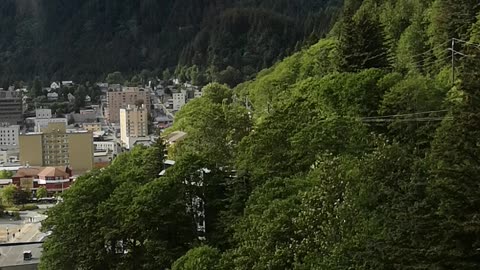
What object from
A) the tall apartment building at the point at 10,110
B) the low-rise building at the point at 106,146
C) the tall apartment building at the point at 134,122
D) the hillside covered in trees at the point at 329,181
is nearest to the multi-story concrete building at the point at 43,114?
the tall apartment building at the point at 10,110

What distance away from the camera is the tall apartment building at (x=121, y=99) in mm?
91331

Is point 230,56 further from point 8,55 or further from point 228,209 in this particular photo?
point 228,209

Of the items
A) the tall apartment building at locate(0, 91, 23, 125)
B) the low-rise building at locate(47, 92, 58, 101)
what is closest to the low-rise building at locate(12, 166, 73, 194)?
the tall apartment building at locate(0, 91, 23, 125)

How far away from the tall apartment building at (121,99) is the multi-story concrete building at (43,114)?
23.6ft

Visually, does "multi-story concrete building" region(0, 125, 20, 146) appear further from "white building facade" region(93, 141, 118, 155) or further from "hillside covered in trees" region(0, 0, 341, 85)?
"hillside covered in trees" region(0, 0, 341, 85)

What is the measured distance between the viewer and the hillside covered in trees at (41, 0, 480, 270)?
10.4 meters

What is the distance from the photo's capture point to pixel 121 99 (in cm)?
9212

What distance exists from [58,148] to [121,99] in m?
32.1

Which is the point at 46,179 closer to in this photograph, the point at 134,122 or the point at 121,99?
the point at 134,122

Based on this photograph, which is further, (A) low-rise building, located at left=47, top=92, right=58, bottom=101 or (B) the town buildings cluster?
(A) low-rise building, located at left=47, top=92, right=58, bottom=101

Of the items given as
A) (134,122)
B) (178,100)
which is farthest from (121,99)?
(134,122)

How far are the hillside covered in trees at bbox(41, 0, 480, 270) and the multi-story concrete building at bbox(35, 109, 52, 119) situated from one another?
230ft

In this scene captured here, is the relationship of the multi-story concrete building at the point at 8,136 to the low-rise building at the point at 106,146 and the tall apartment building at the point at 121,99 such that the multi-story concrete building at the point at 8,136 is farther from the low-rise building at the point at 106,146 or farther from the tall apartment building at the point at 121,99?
the tall apartment building at the point at 121,99

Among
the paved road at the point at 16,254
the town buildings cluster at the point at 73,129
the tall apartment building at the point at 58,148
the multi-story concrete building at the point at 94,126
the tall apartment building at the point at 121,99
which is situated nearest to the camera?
the paved road at the point at 16,254
